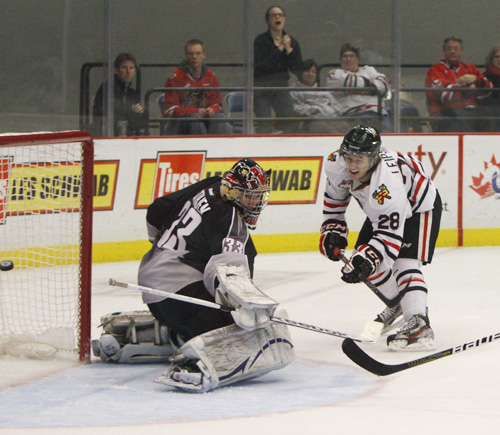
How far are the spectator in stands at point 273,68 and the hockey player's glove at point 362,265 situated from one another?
11.5ft

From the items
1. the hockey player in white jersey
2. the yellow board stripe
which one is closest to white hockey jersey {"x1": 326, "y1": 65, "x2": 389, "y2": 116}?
the yellow board stripe

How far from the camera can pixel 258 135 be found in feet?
24.2

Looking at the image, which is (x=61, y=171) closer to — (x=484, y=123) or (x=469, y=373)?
(x=469, y=373)

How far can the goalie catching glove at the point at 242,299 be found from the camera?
11.5 ft

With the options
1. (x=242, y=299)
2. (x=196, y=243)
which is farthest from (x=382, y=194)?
(x=242, y=299)

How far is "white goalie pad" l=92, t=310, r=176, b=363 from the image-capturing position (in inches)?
158

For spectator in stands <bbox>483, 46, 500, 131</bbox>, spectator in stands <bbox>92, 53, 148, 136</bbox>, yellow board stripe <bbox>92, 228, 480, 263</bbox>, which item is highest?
spectator in stands <bbox>483, 46, 500, 131</bbox>

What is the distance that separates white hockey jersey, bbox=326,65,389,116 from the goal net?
3037 millimetres

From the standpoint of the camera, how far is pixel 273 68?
763cm

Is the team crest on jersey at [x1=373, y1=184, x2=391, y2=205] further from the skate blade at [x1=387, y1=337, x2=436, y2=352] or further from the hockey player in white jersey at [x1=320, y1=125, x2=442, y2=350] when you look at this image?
the skate blade at [x1=387, y1=337, x2=436, y2=352]

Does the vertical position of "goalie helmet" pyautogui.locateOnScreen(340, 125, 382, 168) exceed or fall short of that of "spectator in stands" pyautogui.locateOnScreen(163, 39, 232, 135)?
it falls short

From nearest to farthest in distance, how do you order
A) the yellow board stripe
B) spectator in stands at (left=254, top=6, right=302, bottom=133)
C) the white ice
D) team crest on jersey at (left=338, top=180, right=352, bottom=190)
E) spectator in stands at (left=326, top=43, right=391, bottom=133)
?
the white ice → team crest on jersey at (left=338, top=180, right=352, bottom=190) → the yellow board stripe → spectator in stands at (left=254, top=6, right=302, bottom=133) → spectator in stands at (left=326, top=43, right=391, bottom=133)

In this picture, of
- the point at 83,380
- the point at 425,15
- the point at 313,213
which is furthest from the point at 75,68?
the point at 83,380

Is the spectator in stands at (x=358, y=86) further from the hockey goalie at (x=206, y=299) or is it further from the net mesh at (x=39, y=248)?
the hockey goalie at (x=206, y=299)
